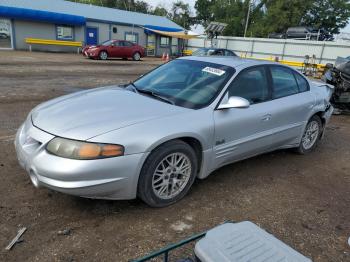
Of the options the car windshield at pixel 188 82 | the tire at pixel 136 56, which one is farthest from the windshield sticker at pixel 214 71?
the tire at pixel 136 56

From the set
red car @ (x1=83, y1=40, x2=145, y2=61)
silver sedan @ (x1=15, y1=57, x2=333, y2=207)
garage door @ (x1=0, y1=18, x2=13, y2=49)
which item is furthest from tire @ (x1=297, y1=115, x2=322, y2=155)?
garage door @ (x1=0, y1=18, x2=13, y2=49)

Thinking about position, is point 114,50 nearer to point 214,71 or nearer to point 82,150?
point 214,71

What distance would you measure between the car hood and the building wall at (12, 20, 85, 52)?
24.0 meters

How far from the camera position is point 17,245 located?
2.56 metres

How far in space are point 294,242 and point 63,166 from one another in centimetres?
211

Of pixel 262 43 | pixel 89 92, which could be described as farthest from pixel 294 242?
pixel 262 43

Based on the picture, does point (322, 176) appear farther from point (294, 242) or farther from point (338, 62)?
point (338, 62)

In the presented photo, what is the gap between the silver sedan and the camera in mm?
2729

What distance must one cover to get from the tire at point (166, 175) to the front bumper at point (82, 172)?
0.11 m

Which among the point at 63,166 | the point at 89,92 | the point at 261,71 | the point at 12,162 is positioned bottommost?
the point at 12,162

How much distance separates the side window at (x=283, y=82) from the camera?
4277mm

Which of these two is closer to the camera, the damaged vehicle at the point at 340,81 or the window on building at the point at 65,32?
the damaged vehicle at the point at 340,81

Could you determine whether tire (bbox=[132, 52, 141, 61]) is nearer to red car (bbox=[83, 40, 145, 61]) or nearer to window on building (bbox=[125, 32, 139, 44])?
red car (bbox=[83, 40, 145, 61])

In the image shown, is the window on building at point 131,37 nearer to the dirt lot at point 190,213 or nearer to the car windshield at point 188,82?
the dirt lot at point 190,213
